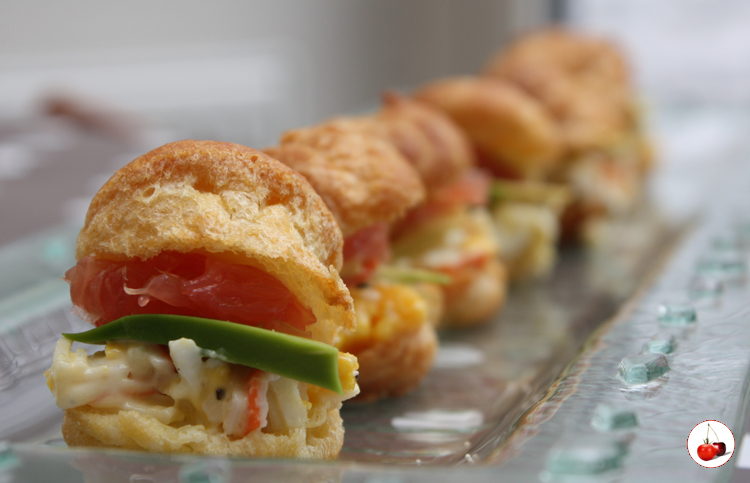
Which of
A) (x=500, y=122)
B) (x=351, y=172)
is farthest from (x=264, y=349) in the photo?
(x=500, y=122)

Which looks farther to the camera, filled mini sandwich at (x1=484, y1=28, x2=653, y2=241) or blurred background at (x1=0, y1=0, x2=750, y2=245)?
blurred background at (x1=0, y1=0, x2=750, y2=245)

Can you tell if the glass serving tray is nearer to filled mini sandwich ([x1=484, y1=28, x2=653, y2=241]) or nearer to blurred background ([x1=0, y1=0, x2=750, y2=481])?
filled mini sandwich ([x1=484, y1=28, x2=653, y2=241])

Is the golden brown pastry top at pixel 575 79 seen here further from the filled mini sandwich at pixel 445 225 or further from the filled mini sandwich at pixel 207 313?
the filled mini sandwich at pixel 207 313

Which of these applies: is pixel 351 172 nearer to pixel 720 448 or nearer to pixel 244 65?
pixel 720 448

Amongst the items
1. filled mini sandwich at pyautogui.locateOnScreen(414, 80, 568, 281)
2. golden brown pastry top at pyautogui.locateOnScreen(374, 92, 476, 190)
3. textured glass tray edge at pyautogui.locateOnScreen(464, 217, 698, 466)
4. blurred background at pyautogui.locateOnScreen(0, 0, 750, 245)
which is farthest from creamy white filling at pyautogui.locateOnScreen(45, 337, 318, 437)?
filled mini sandwich at pyautogui.locateOnScreen(414, 80, 568, 281)

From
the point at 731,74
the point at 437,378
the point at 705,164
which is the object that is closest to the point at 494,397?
the point at 437,378

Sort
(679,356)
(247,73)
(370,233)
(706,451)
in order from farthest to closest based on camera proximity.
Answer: (247,73)
(370,233)
(679,356)
(706,451)
